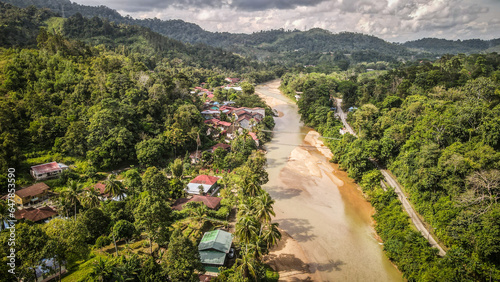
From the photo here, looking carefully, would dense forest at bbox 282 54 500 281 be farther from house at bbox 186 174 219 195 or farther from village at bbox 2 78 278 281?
house at bbox 186 174 219 195

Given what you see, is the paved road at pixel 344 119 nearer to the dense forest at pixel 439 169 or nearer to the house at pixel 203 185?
the dense forest at pixel 439 169

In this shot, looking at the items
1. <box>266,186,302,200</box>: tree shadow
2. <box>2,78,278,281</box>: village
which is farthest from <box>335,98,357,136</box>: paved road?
<box>266,186,302,200</box>: tree shadow

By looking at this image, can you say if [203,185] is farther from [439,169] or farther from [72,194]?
[439,169]

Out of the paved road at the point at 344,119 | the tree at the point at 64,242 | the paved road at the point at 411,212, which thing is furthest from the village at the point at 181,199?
the paved road at the point at 344,119

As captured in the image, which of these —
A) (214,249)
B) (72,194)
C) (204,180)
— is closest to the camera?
(214,249)

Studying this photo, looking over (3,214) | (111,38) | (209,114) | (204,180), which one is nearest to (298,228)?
(204,180)

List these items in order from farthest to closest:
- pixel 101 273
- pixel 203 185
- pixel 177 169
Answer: pixel 177 169 → pixel 203 185 → pixel 101 273
